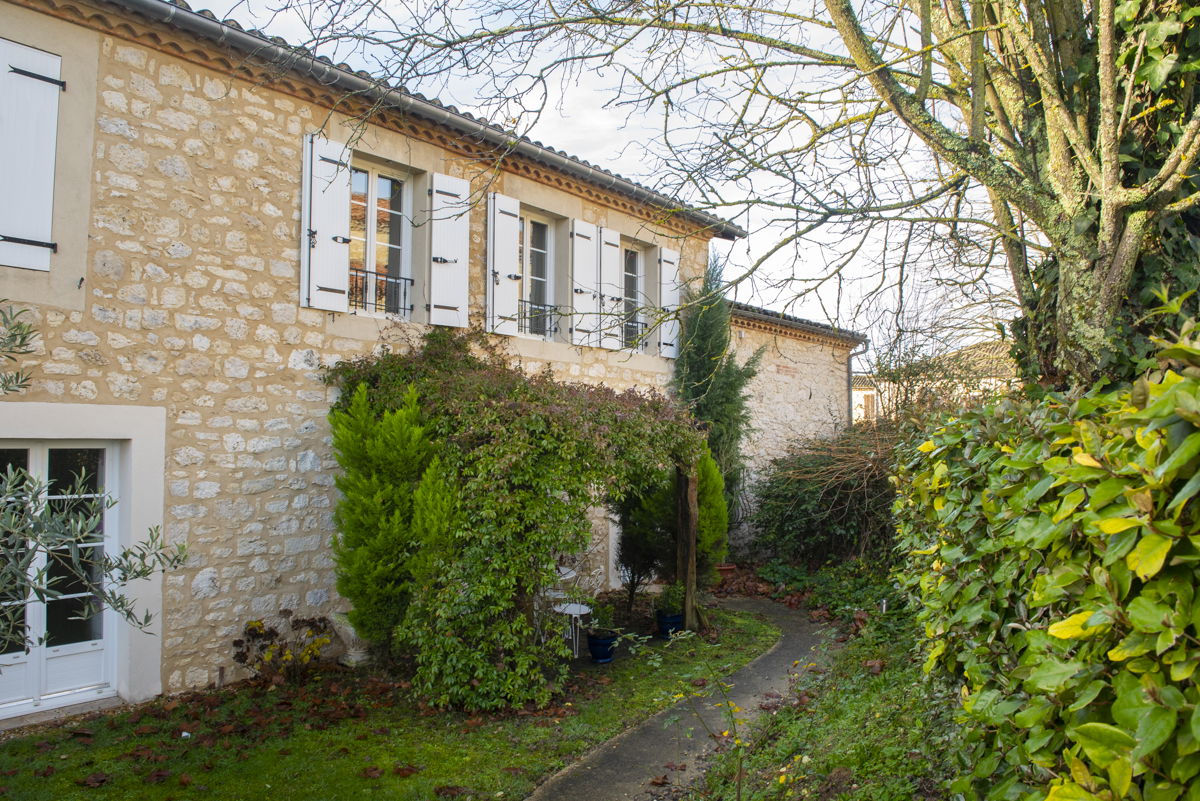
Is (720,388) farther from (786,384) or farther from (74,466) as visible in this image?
(74,466)

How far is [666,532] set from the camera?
9023mm

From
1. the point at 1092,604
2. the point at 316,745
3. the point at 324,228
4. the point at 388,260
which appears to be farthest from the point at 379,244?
the point at 1092,604

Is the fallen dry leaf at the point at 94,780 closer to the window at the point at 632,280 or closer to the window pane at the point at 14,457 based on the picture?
the window pane at the point at 14,457

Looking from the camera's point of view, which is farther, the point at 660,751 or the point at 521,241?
the point at 521,241

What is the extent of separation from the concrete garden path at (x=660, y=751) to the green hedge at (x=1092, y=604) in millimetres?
2112

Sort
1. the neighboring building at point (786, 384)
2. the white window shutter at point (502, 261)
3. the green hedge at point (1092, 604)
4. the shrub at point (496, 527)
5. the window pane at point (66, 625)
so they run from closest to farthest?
the green hedge at point (1092, 604)
the window pane at point (66, 625)
the shrub at point (496, 527)
the white window shutter at point (502, 261)
the neighboring building at point (786, 384)

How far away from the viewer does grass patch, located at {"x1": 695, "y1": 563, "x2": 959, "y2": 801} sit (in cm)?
301

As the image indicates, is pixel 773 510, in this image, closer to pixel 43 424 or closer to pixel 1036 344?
pixel 1036 344

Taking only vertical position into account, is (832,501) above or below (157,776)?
above

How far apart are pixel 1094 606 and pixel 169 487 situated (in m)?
6.08

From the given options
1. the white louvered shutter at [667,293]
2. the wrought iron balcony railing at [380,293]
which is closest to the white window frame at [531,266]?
the wrought iron balcony railing at [380,293]

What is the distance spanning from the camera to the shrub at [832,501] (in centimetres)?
987

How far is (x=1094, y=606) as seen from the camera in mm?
1422

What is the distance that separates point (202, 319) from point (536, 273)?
4.01m
